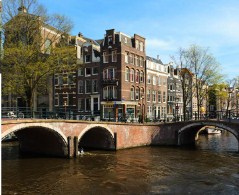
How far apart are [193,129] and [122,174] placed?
20.5 m

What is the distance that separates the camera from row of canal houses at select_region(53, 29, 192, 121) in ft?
133

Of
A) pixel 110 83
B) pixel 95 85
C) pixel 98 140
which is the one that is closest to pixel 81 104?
pixel 95 85

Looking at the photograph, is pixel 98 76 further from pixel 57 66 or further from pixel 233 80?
pixel 233 80

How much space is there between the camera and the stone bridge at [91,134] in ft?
72.2

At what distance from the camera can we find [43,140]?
976 inches

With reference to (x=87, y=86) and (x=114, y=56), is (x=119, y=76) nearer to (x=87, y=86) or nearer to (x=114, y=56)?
(x=114, y=56)

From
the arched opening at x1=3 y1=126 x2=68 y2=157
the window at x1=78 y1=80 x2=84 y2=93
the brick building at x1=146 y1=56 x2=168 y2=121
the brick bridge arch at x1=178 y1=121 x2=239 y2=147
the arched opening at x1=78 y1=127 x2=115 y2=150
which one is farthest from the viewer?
the brick building at x1=146 y1=56 x2=168 y2=121

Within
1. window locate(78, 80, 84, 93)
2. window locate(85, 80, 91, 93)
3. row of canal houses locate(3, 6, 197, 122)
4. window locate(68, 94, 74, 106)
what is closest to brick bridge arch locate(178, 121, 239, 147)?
row of canal houses locate(3, 6, 197, 122)

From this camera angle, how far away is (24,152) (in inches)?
1046

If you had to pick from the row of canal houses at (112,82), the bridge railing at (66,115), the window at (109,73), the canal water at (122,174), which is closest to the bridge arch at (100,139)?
the bridge railing at (66,115)

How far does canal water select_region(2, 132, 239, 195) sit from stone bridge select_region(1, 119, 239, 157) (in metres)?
→ 1.59

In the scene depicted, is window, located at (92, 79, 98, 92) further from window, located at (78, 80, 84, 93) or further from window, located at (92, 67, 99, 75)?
window, located at (78, 80, 84, 93)

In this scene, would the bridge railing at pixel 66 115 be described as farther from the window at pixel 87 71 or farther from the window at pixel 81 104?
the window at pixel 87 71

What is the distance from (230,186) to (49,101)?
35.0m
